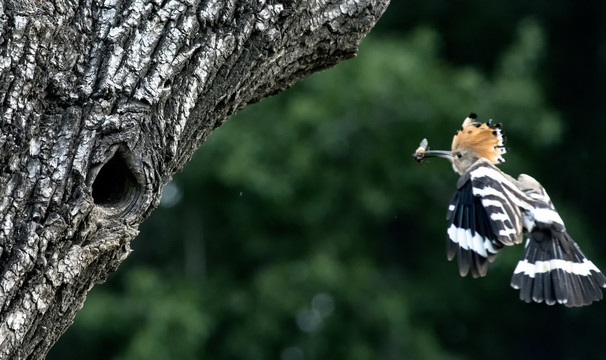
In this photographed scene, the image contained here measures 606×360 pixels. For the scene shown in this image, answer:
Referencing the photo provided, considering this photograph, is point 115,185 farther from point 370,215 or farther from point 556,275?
point 370,215

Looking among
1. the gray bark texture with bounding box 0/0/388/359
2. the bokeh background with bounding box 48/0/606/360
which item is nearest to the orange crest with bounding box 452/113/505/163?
the gray bark texture with bounding box 0/0/388/359

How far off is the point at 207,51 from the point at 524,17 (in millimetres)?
7422

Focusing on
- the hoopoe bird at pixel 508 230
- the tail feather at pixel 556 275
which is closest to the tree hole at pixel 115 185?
the hoopoe bird at pixel 508 230

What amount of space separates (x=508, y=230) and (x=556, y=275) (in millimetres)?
276

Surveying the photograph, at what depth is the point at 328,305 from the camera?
8.11 m

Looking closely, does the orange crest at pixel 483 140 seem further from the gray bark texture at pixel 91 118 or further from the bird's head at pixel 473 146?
the gray bark texture at pixel 91 118

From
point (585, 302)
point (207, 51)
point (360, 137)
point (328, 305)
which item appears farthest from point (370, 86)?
point (207, 51)

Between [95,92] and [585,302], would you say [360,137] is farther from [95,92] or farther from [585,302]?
[95,92]

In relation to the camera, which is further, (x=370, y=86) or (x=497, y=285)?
(x=497, y=285)

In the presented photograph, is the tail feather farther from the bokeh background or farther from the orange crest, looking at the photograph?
the bokeh background

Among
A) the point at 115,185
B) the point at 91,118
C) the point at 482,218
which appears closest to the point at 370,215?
the point at 482,218

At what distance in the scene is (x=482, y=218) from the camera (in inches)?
106

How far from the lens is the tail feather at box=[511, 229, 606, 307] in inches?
108

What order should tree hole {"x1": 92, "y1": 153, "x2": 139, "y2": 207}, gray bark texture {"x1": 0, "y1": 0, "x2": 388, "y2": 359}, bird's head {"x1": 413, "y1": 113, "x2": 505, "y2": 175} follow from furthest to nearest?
bird's head {"x1": 413, "y1": 113, "x2": 505, "y2": 175}
tree hole {"x1": 92, "y1": 153, "x2": 139, "y2": 207}
gray bark texture {"x1": 0, "y1": 0, "x2": 388, "y2": 359}
